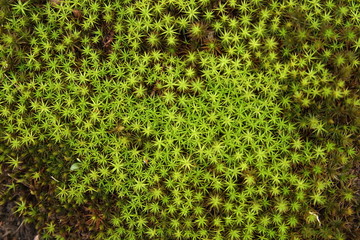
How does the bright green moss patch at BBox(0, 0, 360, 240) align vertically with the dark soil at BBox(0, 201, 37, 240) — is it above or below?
above

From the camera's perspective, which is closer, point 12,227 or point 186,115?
point 186,115

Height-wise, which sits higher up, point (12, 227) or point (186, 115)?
point (186, 115)

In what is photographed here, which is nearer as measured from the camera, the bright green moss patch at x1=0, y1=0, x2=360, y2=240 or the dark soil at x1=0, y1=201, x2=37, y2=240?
the bright green moss patch at x1=0, y1=0, x2=360, y2=240

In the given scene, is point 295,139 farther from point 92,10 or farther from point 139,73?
point 92,10

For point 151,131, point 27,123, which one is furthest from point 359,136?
point 27,123
